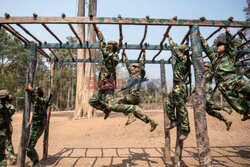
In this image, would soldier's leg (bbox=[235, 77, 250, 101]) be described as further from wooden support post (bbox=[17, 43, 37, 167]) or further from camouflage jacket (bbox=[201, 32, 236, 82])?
wooden support post (bbox=[17, 43, 37, 167])

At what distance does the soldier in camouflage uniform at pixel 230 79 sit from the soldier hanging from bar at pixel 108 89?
1928 mm

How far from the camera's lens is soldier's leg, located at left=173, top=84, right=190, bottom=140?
360 cm

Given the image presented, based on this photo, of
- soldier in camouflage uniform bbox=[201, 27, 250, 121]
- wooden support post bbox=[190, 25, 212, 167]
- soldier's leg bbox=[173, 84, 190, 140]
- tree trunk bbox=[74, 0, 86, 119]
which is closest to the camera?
wooden support post bbox=[190, 25, 212, 167]

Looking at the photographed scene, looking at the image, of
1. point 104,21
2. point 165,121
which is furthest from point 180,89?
point 104,21

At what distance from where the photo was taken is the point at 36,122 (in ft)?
14.7

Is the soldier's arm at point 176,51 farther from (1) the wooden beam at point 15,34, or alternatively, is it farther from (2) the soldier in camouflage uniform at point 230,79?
(1) the wooden beam at point 15,34

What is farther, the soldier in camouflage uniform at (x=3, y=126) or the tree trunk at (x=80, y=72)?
the tree trunk at (x=80, y=72)

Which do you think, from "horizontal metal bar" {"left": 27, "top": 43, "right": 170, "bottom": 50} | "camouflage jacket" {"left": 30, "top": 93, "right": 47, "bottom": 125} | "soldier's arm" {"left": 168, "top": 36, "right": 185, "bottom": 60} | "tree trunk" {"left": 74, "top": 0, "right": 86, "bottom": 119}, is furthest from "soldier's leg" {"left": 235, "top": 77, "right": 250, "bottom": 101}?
"tree trunk" {"left": 74, "top": 0, "right": 86, "bottom": 119}

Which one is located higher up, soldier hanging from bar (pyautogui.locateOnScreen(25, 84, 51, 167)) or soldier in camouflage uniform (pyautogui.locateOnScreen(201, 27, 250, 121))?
soldier in camouflage uniform (pyautogui.locateOnScreen(201, 27, 250, 121))

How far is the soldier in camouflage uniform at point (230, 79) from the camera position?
3365 millimetres

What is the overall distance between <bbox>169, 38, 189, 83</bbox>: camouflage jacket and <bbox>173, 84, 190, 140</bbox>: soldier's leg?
7.5 inches

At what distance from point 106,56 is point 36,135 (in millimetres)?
2906

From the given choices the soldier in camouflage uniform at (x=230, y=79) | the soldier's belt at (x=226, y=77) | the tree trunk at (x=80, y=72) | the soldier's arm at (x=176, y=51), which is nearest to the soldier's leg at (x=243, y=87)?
the soldier in camouflage uniform at (x=230, y=79)

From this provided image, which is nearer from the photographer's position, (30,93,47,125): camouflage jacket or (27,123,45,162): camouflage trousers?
(27,123,45,162): camouflage trousers
